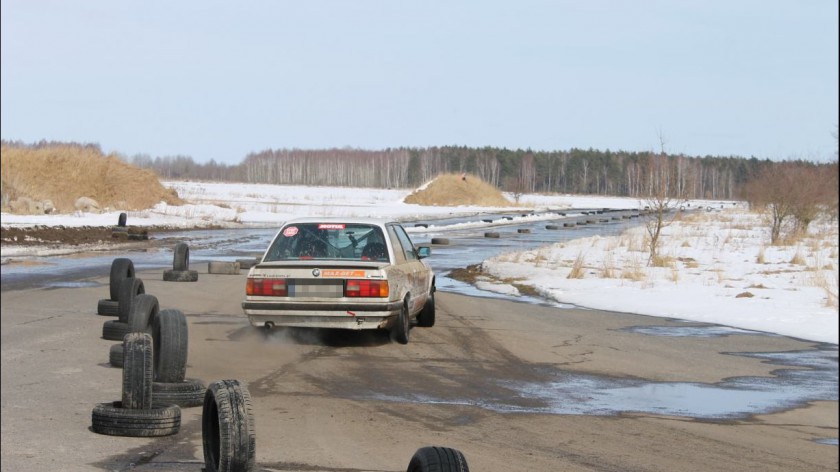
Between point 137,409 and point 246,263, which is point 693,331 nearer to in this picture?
point 137,409

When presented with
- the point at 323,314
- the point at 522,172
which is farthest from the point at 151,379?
the point at 522,172

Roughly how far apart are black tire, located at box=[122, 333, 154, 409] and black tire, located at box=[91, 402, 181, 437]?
79 mm

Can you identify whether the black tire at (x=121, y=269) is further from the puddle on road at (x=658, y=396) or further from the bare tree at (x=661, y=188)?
the bare tree at (x=661, y=188)

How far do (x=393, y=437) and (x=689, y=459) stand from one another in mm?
2060

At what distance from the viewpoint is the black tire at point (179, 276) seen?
19031 mm

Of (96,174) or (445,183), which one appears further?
(445,183)

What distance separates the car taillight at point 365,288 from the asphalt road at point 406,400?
0.68 m

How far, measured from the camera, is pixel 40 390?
27.8ft

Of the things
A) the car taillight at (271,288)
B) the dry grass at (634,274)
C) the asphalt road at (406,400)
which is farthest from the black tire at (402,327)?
the dry grass at (634,274)

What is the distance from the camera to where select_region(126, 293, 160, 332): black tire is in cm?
903

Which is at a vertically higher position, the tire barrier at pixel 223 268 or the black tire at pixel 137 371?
the black tire at pixel 137 371

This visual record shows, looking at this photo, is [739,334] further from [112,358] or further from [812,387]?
[112,358]

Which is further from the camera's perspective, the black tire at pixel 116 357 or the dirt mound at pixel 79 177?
the dirt mound at pixel 79 177

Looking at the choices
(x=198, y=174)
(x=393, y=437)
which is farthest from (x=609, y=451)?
Answer: (x=198, y=174)
